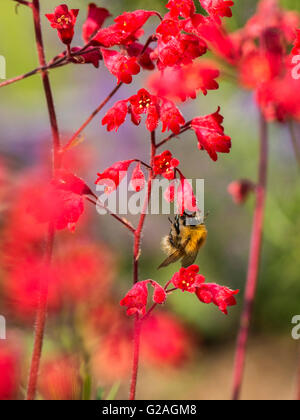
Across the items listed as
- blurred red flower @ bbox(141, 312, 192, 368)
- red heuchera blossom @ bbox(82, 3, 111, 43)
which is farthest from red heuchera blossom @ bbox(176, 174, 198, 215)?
blurred red flower @ bbox(141, 312, 192, 368)

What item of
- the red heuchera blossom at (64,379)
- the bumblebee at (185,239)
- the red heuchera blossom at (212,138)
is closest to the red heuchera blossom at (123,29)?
the red heuchera blossom at (212,138)

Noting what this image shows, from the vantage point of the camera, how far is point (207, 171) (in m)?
3.18

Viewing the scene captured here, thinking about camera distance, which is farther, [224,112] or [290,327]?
[290,327]

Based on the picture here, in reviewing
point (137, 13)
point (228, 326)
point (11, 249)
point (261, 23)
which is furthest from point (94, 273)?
point (228, 326)

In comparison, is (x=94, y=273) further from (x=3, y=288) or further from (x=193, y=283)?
(x=193, y=283)

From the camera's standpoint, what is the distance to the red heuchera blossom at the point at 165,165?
67cm

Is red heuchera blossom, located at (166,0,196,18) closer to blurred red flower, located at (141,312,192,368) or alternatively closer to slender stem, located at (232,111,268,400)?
slender stem, located at (232,111,268,400)

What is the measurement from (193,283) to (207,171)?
8.22 ft

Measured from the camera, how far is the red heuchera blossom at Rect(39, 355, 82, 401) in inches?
38.6

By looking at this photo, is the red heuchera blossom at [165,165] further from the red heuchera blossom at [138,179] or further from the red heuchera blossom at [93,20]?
the red heuchera blossom at [93,20]

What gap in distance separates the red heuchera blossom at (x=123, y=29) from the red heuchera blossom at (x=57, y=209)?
195mm

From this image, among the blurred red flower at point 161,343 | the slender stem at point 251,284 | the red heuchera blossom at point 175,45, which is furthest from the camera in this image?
the blurred red flower at point 161,343

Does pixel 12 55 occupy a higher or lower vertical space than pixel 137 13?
higher
